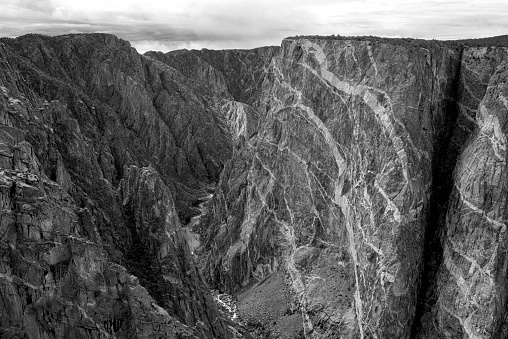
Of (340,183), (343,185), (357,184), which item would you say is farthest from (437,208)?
(340,183)

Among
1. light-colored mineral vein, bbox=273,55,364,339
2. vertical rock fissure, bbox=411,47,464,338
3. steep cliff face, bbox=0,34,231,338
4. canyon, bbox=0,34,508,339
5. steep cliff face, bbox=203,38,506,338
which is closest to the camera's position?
steep cliff face, bbox=0,34,231,338

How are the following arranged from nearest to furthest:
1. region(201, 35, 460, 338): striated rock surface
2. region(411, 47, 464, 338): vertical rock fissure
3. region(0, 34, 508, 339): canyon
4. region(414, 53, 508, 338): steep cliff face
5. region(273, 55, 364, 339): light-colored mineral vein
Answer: region(0, 34, 508, 339): canyon → region(414, 53, 508, 338): steep cliff face → region(411, 47, 464, 338): vertical rock fissure → region(201, 35, 460, 338): striated rock surface → region(273, 55, 364, 339): light-colored mineral vein

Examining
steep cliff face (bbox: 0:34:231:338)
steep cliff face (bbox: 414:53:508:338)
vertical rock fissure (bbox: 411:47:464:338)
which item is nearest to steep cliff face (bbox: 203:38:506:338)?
vertical rock fissure (bbox: 411:47:464:338)

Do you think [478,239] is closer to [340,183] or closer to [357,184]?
[357,184]

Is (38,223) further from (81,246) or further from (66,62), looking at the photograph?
(66,62)

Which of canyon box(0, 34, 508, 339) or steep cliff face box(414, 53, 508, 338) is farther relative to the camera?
steep cliff face box(414, 53, 508, 338)

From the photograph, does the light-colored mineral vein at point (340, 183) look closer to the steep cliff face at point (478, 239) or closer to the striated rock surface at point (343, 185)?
the striated rock surface at point (343, 185)

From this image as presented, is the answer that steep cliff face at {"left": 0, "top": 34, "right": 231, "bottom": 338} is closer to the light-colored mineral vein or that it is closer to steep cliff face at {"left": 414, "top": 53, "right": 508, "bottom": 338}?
the light-colored mineral vein
